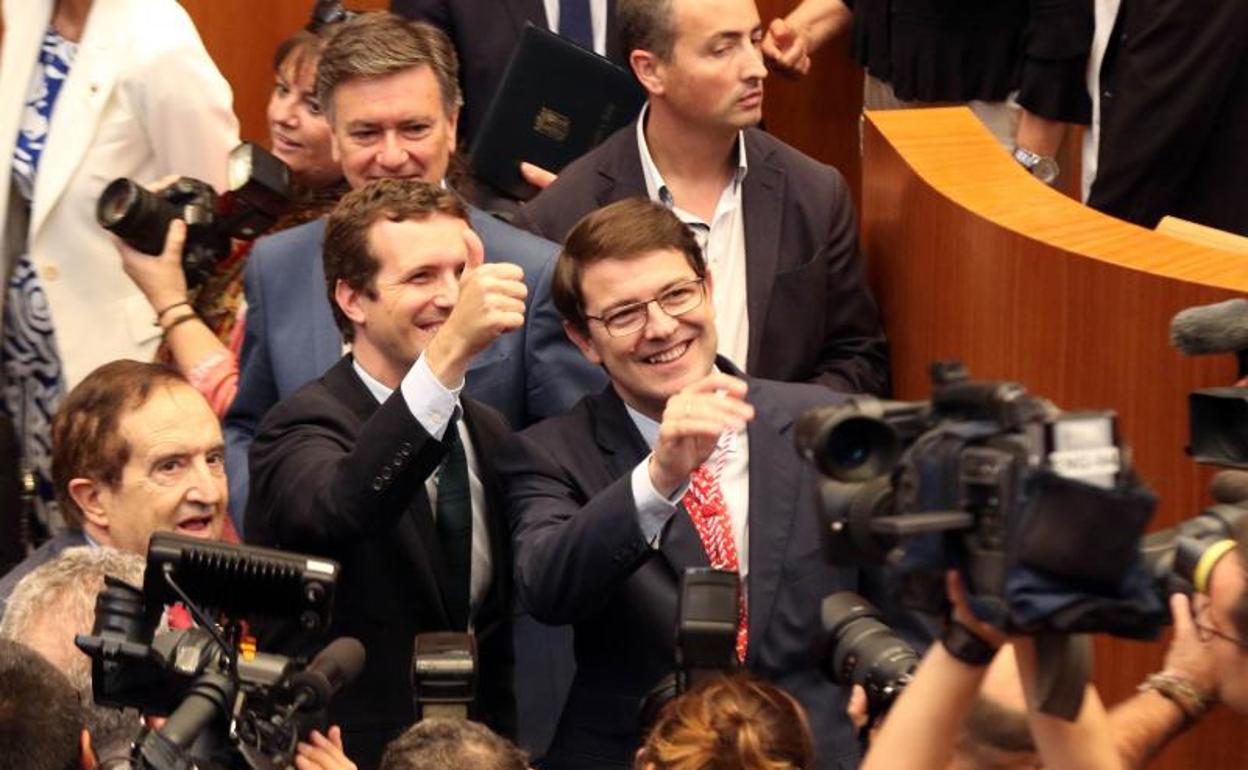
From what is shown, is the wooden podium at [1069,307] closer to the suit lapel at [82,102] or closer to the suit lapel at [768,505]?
the suit lapel at [768,505]

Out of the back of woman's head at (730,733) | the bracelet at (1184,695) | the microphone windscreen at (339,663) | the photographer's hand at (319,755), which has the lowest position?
the photographer's hand at (319,755)

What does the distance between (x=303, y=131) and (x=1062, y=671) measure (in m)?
2.60

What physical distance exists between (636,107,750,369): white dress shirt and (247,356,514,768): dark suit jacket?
2.22 ft

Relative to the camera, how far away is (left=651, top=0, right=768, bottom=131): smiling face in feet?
14.2

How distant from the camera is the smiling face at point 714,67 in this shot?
14.2 feet

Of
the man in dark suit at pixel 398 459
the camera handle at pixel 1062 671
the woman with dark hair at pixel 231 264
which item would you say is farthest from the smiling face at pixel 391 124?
the camera handle at pixel 1062 671

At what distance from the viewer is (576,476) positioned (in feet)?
11.7

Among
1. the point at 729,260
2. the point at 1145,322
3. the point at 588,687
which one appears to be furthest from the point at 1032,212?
the point at 588,687

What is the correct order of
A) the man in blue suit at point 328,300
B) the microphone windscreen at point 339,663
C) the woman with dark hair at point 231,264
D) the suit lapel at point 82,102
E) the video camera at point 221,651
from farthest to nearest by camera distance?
the suit lapel at point 82,102 < the woman with dark hair at point 231,264 < the man in blue suit at point 328,300 < the microphone windscreen at point 339,663 < the video camera at point 221,651

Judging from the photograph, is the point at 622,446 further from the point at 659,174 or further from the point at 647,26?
the point at 647,26

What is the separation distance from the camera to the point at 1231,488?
9.53 feet

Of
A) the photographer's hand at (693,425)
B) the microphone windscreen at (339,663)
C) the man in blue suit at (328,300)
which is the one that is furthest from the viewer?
the man in blue suit at (328,300)

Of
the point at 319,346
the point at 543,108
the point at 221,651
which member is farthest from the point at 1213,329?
the point at 543,108

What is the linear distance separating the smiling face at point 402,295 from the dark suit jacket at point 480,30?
145 cm
